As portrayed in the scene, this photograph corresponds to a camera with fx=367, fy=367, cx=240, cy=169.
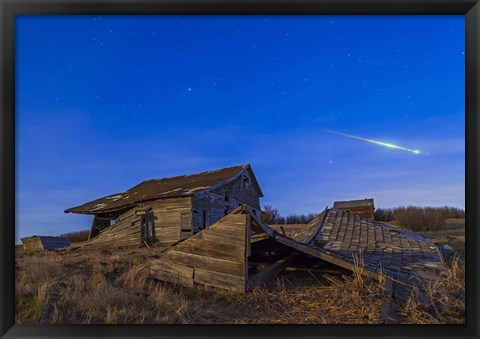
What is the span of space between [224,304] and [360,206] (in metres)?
19.8

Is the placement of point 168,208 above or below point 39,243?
above

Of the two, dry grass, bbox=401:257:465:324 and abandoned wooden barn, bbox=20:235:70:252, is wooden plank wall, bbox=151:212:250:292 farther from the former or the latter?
abandoned wooden barn, bbox=20:235:70:252

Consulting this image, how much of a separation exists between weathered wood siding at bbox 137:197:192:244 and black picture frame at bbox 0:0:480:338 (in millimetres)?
14596

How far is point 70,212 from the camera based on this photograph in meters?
22.8

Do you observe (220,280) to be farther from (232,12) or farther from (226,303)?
(232,12)

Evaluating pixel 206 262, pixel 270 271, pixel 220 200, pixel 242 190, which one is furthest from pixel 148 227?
pixel 206 262

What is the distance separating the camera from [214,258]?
612 cm

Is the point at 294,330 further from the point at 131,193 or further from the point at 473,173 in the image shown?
the point at 131,193

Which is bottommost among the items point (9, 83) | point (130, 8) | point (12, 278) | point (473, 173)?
point (12, 278)

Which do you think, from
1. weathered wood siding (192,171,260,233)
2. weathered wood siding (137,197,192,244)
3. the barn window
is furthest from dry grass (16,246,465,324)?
the barn window

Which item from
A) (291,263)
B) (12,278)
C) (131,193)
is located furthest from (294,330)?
(131,193)

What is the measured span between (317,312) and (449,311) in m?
1.59

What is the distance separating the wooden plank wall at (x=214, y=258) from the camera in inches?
230

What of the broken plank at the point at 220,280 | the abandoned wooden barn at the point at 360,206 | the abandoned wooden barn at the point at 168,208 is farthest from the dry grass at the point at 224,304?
the abandoned wooden barn at the point at 360,206
